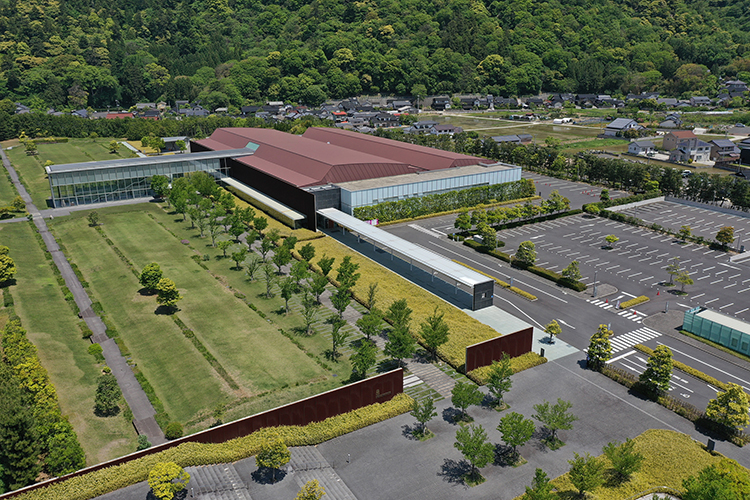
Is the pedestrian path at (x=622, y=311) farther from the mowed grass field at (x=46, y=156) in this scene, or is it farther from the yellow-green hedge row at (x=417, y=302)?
the mowed grass field at (x=46, y=156)

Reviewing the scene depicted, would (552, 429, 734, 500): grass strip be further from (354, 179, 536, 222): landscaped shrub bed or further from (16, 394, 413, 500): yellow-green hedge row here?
(354, 179, 536, 222): landscaped shrub bed

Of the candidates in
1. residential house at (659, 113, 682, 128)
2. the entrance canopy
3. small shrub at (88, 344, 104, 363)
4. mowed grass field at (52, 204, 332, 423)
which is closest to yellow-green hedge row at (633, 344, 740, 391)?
the entrance canopy

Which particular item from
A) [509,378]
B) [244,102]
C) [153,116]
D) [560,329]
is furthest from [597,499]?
[244,102]

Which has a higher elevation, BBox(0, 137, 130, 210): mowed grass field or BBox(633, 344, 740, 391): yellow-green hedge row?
BBox(0, 137, 130, 210): mowed grass field

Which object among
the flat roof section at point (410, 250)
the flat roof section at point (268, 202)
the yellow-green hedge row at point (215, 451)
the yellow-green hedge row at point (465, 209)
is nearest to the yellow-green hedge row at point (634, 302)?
the flat roof section at point (410, 250)

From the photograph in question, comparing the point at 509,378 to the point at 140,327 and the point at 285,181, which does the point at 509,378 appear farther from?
the point at 285,181

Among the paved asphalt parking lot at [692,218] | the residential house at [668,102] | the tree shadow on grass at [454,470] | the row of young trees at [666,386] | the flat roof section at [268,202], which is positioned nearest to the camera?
the tree shadow on grass at [454,470]

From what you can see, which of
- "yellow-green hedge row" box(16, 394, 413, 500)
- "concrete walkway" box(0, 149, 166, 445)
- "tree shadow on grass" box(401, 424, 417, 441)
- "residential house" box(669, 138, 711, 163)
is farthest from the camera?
"residential house" box(669, 138, 711, 163)
